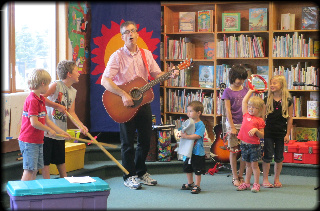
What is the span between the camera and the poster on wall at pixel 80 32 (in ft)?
18.9

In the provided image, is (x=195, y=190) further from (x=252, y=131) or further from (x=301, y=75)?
(x=301, y=75)

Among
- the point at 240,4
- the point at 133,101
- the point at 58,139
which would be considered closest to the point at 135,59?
the point at 133,101

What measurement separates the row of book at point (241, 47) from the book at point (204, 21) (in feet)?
0.86

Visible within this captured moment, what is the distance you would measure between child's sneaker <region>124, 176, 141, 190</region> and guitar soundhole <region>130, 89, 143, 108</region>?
2.41 ft

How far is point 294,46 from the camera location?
5.87 meters

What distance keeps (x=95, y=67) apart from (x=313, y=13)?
9.22ft

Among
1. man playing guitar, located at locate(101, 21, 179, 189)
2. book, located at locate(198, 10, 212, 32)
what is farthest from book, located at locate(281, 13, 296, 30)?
man playing guitar, located at locate(101, 21, 179, 189)

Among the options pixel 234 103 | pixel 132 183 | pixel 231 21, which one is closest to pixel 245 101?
pixel 234 103

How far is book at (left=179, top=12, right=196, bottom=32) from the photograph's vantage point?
6.42 metres

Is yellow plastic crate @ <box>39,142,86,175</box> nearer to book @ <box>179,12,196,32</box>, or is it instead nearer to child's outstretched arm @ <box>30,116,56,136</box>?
child's outstretched arm @ <box>30,116,56,136</box>

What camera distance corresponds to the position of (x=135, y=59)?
4559mm

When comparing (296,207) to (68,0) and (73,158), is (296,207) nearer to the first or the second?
(73,158)

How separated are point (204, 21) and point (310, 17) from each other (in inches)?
53.9

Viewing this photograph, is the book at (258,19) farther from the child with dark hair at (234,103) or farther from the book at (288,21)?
the child with dark hair at (234,103)
